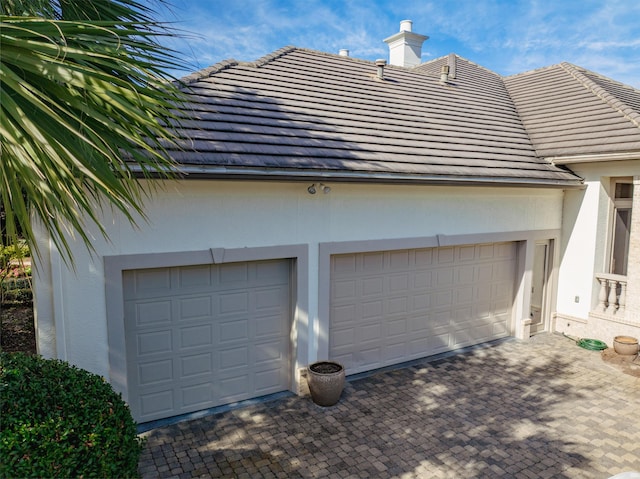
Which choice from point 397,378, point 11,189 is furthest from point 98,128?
point 397,378

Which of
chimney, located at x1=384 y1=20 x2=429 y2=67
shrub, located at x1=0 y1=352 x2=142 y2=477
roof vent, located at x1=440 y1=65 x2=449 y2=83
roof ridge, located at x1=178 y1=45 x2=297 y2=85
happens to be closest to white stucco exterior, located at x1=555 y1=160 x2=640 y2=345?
roof vent, located at x1=440 y1=65 x2=449 y2=83

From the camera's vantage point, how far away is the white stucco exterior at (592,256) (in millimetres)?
10336

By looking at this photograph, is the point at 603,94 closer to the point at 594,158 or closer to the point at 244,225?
the point at 594,158

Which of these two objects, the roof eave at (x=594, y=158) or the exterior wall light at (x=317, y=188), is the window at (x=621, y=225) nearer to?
the roof eave at (x=594, y=158)

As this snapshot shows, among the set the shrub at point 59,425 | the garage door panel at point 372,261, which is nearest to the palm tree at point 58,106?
the shrub at point 59,425

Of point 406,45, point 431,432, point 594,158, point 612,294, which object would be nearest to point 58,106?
point 431,432

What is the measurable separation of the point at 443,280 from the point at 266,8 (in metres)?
7.87

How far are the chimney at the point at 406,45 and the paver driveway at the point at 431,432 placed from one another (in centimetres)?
1359

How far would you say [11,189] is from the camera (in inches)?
135

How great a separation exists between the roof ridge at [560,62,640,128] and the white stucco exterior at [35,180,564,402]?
2590 millimetres

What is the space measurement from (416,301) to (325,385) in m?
3.14

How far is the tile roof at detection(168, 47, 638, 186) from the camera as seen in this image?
25.7 ft

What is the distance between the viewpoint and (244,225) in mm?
7547

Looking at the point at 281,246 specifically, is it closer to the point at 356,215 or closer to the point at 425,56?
the point at 356,215
